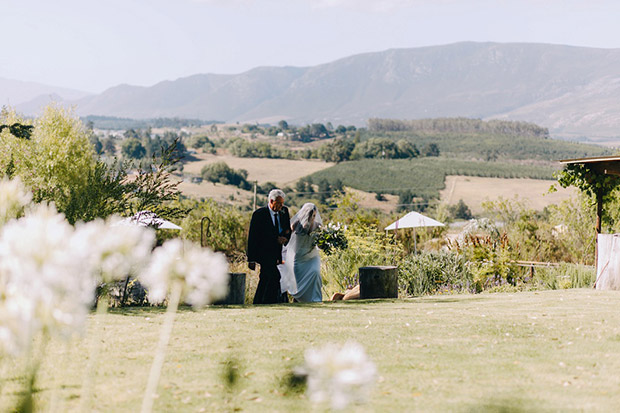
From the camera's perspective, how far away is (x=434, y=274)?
1223 centimetres

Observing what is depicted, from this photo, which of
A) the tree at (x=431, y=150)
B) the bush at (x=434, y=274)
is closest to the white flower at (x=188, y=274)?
the bush at (x=434, y=274)

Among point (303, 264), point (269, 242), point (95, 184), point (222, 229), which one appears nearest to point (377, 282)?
point (303, 264)

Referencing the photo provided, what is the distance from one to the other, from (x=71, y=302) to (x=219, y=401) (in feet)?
8.39

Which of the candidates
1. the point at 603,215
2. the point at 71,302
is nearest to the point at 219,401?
the point at 71,302

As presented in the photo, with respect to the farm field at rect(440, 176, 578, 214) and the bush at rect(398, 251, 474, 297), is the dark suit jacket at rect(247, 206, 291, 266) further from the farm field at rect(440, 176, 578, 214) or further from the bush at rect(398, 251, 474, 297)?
the farm field at rect(440, 176, 578, 214)

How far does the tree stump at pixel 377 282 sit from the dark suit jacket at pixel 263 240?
165cm

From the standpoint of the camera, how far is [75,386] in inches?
172

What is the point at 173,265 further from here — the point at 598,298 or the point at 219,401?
the point at 598,298

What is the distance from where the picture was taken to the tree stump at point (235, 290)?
918cm

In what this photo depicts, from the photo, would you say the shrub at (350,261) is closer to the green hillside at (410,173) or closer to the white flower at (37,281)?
the white flower at (37,281)

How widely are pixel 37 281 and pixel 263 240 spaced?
24.2ft

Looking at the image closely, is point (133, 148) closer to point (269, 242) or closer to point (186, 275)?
point (269, 242)

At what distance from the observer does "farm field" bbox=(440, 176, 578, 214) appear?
72.6m

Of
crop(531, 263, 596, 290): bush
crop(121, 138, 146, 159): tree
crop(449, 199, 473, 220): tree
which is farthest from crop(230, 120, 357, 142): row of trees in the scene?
crop(531, 263, 596, 290): bush
